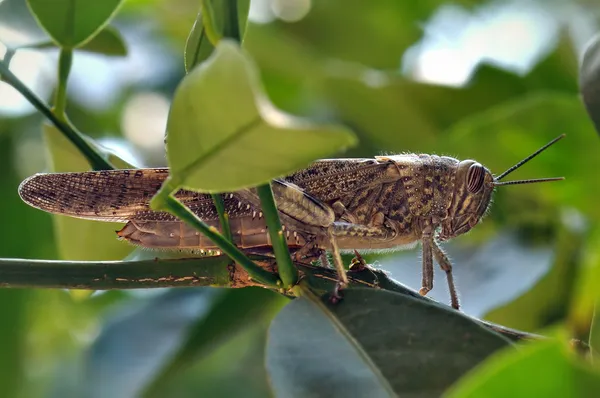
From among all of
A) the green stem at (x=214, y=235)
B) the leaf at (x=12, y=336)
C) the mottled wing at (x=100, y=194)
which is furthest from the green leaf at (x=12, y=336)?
the green stem at (x=214, y=235)

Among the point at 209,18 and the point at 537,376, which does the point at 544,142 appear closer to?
the point at 209,18

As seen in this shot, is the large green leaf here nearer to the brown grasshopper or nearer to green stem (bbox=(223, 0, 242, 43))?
the brown grasshopper

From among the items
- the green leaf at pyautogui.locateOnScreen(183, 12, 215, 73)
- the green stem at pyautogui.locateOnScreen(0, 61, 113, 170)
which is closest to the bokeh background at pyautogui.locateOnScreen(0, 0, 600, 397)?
the green stem at pyautogui.locateOnScreen(0, 61, 113, 170)

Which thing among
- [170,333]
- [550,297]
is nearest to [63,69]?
[170,333]

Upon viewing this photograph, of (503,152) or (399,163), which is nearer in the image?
(399,163)

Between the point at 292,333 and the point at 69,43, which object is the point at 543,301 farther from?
the point at 69,43

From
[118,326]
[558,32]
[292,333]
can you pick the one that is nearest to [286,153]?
[292,333]

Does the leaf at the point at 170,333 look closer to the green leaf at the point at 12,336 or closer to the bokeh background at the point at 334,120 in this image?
the bokeh background at the point at 334,120
